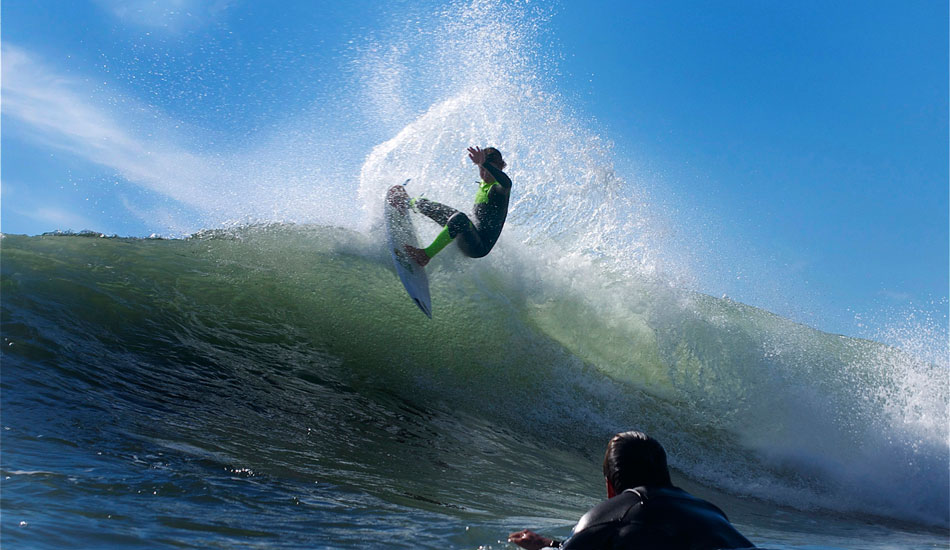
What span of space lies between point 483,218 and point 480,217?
0.04 metres

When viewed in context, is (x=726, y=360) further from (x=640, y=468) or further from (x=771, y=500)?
(x=640, y=468)

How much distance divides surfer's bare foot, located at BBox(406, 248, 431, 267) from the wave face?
0.90 meters

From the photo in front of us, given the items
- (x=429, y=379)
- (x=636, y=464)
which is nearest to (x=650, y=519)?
(x=636, y=464)

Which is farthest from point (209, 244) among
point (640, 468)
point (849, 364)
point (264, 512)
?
point (849, 364)

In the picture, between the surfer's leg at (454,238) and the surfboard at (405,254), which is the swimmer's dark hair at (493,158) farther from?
the surfboard at (405,254)

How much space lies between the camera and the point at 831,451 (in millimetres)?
8391

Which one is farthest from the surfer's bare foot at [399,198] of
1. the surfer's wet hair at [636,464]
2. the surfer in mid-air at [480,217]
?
the surfer's wet hair at [636,464]

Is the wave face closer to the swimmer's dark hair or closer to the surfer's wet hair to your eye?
the swimmer's dark hair

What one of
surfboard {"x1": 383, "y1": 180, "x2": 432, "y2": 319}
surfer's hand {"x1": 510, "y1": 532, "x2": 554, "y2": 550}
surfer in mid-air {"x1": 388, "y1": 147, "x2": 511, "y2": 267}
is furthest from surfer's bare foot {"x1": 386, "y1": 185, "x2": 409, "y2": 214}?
surfer's hand {"x1": 510, "y1": 532, "x2": 554, "y2": 550}

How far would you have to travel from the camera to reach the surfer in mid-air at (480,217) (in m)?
7.49

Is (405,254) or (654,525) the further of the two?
(405,254)

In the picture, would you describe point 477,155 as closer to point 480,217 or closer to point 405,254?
point 480,217

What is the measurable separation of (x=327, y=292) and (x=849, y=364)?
26.0 ft

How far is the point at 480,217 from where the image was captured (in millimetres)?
7703
